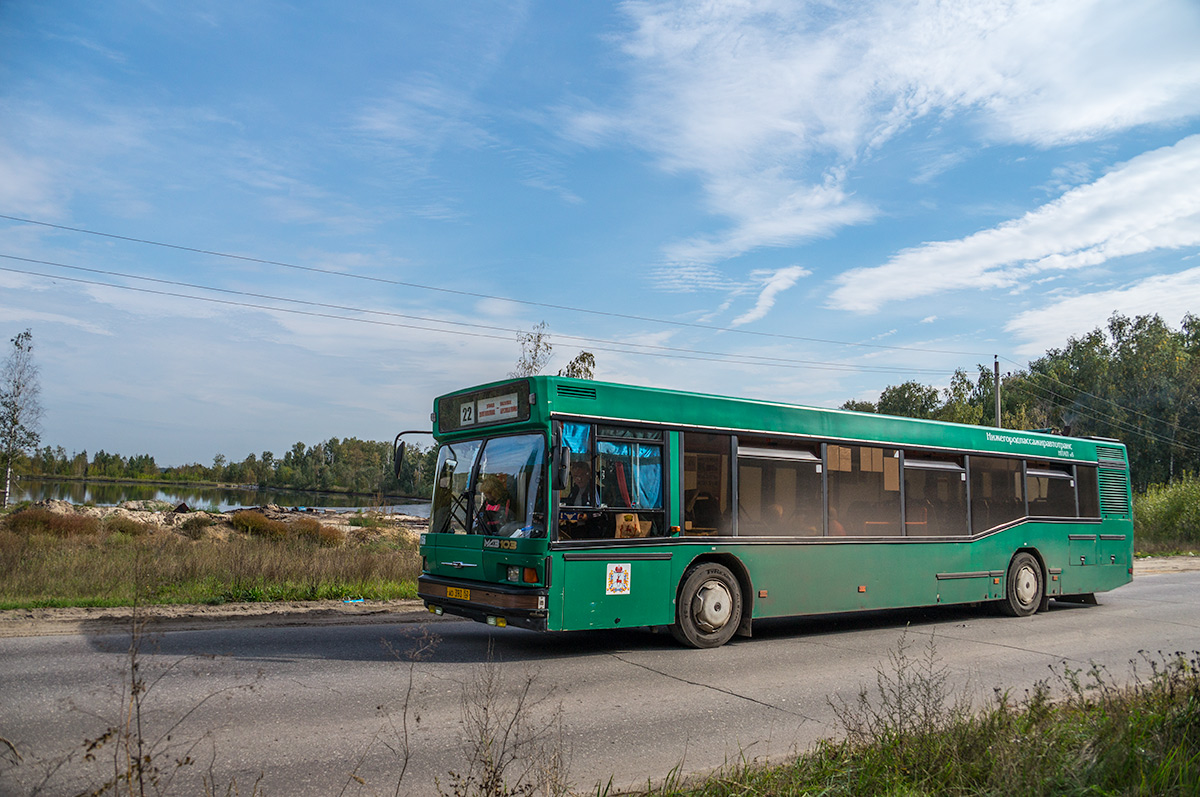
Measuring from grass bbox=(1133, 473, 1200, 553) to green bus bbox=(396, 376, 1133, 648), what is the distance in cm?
2595

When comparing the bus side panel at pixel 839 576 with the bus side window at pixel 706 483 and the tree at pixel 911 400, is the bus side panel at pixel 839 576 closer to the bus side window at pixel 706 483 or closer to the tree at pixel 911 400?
the bus side window at pixel 706 483

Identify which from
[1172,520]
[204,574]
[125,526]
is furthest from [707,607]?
[1172,520]

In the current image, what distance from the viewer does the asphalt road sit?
189 inches

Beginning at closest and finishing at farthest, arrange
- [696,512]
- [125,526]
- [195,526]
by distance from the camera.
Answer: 1. [696,512]
2. [125,526]
3. [195,526]

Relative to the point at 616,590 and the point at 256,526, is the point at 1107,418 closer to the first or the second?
the point at 256,526

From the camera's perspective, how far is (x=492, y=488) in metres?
8.86

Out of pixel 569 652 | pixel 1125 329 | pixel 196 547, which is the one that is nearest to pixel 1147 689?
pixel 569 652

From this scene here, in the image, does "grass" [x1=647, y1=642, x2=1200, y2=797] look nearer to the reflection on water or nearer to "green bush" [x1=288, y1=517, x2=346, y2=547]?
the reflection on water

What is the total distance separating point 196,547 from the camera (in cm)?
1603

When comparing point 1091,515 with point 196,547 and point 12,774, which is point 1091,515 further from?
point 196,547

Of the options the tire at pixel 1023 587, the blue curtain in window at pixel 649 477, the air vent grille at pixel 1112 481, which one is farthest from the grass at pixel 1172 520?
the blue curtain in window at pixel 649 477

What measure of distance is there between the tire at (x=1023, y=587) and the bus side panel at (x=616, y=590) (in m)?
6.91

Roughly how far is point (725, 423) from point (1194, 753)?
235 inches

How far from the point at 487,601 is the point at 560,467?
167cm
